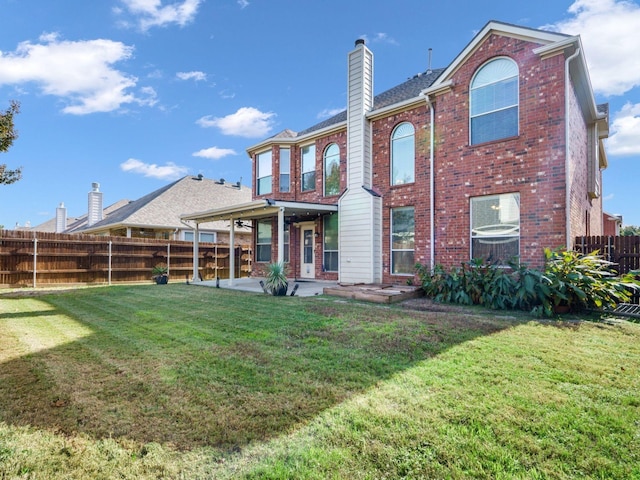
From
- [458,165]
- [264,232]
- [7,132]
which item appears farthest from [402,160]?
[7,132]

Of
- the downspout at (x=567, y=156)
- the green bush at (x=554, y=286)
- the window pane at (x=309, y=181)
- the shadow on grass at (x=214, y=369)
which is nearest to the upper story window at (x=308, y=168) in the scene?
the window pane at (x=309, y=181)

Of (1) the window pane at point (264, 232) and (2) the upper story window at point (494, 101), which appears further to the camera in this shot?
(1) the window pane at point (264, 232)

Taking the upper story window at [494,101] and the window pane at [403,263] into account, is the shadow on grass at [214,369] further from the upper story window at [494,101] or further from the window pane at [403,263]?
the upper story window at [494,101]

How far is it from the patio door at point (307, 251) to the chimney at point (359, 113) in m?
2.94

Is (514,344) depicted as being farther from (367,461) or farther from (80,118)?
(80,118)

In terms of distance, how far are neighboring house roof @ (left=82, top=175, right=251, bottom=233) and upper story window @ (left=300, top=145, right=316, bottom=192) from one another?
32.3 feet

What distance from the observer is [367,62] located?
11.4 meters

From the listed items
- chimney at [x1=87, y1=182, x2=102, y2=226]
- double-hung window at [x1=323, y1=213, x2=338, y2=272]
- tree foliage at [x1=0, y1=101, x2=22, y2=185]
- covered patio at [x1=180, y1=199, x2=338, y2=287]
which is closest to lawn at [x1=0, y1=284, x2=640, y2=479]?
tree foliage at [x1=0, y1=101, x2=22, y2=185]

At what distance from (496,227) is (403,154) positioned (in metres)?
3.75

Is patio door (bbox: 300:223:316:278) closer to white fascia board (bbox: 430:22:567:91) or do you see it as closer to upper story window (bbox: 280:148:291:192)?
upper story window (bbox: 280:148:291:192)

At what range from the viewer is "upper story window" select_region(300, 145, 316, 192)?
13695mm

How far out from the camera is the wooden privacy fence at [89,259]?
13039 millimetres

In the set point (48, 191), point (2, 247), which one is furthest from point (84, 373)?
point (48, 191)

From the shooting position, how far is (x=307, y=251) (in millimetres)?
13797
